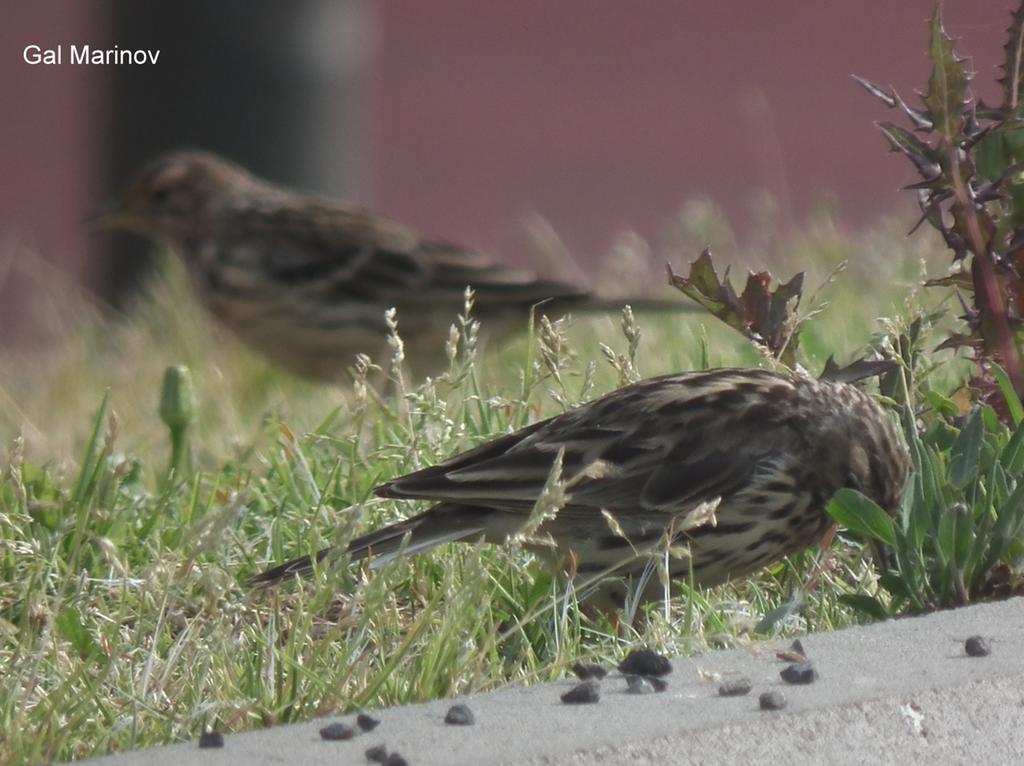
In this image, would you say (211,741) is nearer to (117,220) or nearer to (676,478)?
(676,478)

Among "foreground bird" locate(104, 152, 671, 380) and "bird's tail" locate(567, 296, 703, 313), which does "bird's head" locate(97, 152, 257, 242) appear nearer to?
"foreground bird" locate(104, 152, 671, 380)

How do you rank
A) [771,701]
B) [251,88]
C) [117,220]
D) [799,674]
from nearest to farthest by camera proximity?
[771,701] → [799,674] → [117,220] → [251,88]

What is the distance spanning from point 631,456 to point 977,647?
3.64 ft

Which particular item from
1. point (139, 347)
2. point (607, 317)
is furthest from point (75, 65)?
point (607, 317)

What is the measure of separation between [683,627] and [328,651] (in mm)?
669

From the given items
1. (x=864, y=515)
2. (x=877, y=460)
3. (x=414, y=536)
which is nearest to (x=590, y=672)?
(x=864, y=515)

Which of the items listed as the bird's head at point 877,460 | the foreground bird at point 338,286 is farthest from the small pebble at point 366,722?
the foreground bird at point 338,286

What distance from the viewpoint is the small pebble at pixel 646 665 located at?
3.20 meters

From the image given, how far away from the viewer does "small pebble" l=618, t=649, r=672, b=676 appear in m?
3.20

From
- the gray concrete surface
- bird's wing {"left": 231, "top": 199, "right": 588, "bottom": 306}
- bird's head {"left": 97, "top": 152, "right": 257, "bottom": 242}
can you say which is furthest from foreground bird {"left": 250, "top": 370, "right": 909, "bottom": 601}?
bird's head {"left": 97, "top": 152, "right": 257, "bottom": 242}

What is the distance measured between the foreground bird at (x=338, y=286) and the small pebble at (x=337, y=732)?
16.7 ft

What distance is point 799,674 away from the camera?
315 cm

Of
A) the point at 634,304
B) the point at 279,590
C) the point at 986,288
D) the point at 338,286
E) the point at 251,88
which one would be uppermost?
the point at 251,88

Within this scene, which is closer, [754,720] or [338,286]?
[754,720]
